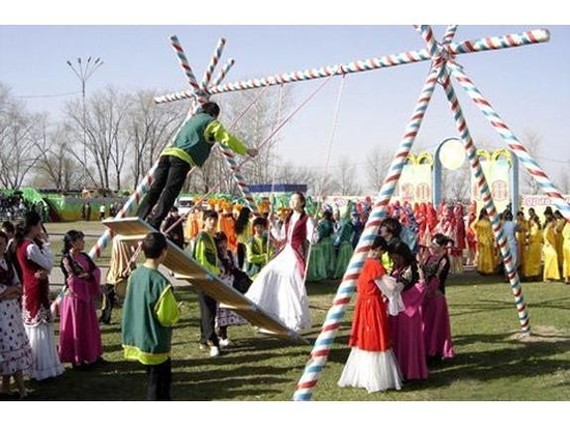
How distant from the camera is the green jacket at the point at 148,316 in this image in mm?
5320

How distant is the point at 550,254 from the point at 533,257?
1.97 ft

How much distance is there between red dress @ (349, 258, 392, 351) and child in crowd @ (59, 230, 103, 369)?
313 centimetres

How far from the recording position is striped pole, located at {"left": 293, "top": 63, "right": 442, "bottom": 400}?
5582mm

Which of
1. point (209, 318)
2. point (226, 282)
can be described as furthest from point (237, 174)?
point (209, 318)

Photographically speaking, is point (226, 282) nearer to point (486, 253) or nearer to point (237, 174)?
point (237, 174)

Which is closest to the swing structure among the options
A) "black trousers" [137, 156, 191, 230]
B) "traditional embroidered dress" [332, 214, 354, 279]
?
"black trousers" [137, 156, 191, 230]

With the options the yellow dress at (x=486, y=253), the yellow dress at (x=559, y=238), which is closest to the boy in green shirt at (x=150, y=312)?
the yellow dress at (x=559, y=238)

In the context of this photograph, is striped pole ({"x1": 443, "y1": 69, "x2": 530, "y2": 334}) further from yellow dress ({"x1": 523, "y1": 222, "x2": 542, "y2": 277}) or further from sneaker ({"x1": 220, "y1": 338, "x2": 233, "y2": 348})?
yellow dress ({"x1": 523, "y1": 222, "x2": 542, "y2": 277})

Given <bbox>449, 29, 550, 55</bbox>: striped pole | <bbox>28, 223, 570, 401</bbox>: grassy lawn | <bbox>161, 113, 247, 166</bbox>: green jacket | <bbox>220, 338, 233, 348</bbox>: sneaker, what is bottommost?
<bbox>28, 223, 570, 401</bbox>: grassy lawn

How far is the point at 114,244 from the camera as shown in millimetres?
10867

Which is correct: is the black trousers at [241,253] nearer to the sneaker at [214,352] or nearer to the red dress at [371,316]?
the sneaker at [214,352]

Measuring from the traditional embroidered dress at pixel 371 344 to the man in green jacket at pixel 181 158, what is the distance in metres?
1.91

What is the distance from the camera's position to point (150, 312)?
5344 millimetres

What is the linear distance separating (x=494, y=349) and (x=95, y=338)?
501 centimetres
